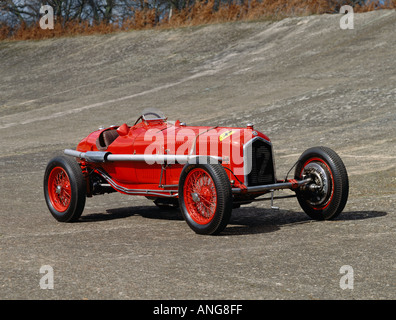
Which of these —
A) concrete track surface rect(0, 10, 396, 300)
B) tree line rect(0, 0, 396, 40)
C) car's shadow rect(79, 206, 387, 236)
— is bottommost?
car's shadow rect(79, 206, 387, 236)

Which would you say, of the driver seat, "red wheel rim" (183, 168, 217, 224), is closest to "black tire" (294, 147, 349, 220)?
"red wheel rim" (183, 168, 217, 224)

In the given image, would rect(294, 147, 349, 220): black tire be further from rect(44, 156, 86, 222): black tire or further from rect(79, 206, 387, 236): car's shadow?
rect(44, 156, 86, 222): black tire

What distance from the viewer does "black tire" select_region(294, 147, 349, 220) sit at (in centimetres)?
829

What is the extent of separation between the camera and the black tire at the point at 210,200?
743cm

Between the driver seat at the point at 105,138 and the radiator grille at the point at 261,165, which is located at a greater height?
the driver seat at the point at 105,138

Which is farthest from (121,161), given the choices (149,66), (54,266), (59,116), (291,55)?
(149,66)

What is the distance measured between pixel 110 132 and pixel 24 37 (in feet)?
106

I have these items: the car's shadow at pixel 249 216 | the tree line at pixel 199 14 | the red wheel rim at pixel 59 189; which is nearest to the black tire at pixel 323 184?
the car's shadow at pixel 249 216

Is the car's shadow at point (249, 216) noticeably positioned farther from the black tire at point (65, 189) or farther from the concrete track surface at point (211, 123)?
the black tire at point (65, 189)

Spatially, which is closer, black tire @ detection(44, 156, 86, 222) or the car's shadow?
Result: the car's shadow

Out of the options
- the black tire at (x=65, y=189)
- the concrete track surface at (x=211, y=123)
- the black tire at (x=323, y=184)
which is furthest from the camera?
the black tire at (x=65, y=189)

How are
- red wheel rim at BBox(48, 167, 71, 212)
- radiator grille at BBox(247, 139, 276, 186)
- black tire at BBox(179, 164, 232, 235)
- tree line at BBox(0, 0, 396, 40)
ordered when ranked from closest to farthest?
black tire at BBox(179, 164, 232, 235), radiator grille at BBox(247, 139, 276, 186), red wheel rim at BBox(48, 167, 71, 212), tree line at BBox(0, 0, 396, 40)

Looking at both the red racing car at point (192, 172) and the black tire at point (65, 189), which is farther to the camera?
the black tire at point (65, 189)

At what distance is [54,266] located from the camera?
633 cm
